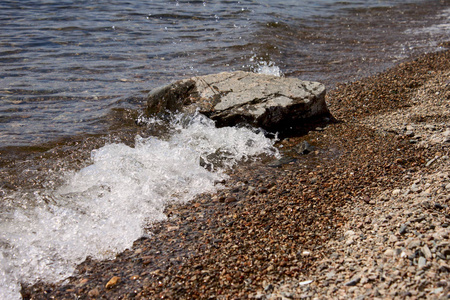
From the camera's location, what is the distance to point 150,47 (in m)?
10.2

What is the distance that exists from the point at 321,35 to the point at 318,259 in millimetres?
10275

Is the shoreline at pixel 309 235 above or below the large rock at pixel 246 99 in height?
below

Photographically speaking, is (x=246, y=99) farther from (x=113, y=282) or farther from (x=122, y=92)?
(x=113, y=282)

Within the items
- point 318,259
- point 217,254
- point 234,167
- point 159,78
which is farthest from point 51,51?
point 318,259

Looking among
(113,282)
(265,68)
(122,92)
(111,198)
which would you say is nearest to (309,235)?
(113,282)

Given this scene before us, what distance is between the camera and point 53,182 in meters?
4.64

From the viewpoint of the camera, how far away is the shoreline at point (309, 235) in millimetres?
2803

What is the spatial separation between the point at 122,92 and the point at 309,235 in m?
5.12

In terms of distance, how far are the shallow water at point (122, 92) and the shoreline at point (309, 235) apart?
1.12 feet

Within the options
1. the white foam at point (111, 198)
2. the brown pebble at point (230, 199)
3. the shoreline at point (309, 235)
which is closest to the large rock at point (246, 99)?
the white foam at point (111, 198)

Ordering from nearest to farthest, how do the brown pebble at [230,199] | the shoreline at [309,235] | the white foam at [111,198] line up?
1. the shoreline at [309,235]
2. the white foam at [111,198]
3. the brown pebble at [230,199]

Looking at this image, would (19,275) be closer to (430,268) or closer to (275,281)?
(275,281)

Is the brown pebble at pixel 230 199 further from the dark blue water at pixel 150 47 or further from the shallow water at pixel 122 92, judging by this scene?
the dark blue water at pixel 150 47

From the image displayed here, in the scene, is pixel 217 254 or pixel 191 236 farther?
pixel 191 236
